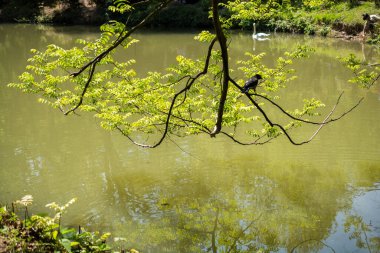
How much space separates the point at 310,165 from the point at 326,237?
208 cm

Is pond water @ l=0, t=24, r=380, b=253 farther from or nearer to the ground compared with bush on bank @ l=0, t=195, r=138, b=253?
nearer to the ground

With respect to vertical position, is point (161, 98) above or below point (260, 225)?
above

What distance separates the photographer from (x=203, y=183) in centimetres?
677

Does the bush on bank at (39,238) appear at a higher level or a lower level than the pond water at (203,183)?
higher

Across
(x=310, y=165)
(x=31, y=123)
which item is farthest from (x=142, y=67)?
(x=310, y=165)

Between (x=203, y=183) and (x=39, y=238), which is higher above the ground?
(x=39, y=238)

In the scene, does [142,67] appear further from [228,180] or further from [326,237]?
[326,237]

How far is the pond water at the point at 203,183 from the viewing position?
5438mm

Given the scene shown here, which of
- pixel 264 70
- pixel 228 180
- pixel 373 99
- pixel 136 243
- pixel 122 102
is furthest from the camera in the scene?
pixel 373 99

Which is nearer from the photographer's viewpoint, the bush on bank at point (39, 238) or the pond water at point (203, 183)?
the bush on bank at point (39, 238)

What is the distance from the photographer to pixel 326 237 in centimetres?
537

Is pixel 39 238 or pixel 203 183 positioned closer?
pixel 39 238

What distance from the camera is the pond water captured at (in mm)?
5438

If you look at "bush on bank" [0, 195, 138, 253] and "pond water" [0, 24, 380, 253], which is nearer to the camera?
"bush on bank" [0, 195, 138, 253]
